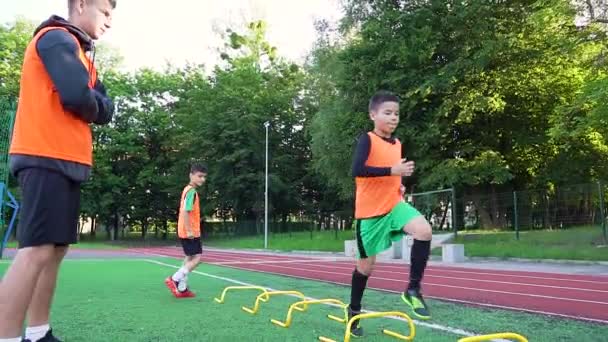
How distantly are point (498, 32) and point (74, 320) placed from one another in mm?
23635

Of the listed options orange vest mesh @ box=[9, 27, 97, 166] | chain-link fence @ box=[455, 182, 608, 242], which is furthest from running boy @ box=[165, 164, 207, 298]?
chain-link fence @ box=[455, 182, 608, 242]

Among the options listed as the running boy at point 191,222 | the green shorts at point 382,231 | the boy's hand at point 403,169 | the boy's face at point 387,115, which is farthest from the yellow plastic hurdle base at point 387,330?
the running boy at point 191,222

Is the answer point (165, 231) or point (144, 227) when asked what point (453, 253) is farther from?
point (144, 227)

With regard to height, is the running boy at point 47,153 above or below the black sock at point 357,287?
above

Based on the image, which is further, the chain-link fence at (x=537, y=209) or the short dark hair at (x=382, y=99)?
the chain-link fence at (x=537, y=209)

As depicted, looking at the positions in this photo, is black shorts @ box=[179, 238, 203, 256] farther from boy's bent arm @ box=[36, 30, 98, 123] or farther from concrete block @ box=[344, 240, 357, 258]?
concrete block @ box=[344, 240, 357, 258]

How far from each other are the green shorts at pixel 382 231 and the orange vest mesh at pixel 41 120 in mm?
2445

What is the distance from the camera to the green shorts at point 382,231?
4309 mm

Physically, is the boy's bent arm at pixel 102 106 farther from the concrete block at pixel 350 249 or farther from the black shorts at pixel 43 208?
the concrete block at pixel 350 249

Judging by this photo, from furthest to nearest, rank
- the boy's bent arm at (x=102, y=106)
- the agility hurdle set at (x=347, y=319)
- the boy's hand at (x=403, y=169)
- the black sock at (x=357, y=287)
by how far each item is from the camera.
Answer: the black sock at (x=357, y=287) → the boy's hand at (x=403, y=169) → the agility hurdle set at (x=347, y=319) → the boy's bent arm at (x=102, y=106)

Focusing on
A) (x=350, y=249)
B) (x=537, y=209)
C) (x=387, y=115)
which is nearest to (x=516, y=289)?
(x=387, y=115)

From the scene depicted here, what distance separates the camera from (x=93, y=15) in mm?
3039

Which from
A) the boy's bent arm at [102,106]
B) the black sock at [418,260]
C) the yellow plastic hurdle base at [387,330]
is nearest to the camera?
the boy's bent arm at [102,106]

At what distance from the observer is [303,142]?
42000mm
